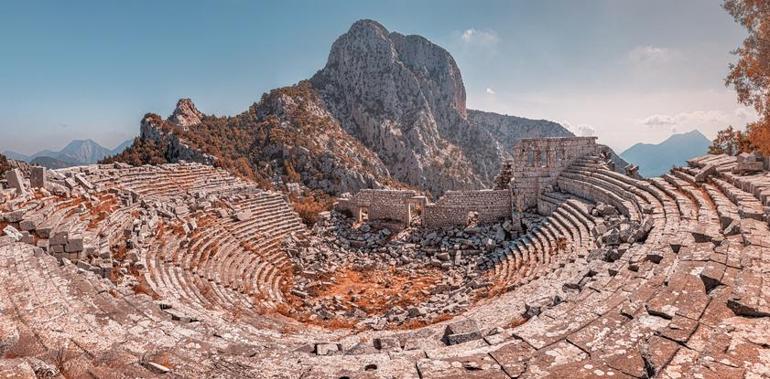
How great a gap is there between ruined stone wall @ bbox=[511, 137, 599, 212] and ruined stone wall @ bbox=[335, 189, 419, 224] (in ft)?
20.4

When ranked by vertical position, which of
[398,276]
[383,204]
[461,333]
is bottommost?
[398,276]

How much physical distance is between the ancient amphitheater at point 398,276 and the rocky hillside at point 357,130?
21.9m

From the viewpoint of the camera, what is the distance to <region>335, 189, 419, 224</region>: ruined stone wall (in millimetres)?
21984

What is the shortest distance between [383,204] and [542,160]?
951cm

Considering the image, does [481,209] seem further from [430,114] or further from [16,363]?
[430,114]

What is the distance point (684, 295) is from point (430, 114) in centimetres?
8050

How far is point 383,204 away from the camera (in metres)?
22.5

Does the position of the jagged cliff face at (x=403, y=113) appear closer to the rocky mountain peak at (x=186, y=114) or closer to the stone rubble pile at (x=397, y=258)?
the rocky mountain peak at (x=186, y=114)

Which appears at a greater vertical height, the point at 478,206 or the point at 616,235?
the point at 616,235

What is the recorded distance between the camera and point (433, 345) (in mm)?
6359

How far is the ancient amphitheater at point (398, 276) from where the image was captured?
4555 mm

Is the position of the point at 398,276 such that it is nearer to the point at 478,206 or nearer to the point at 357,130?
the point at 478,206

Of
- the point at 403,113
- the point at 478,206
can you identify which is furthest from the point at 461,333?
the point at 403,113

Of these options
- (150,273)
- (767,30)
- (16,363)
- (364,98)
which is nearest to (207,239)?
(150,273)
